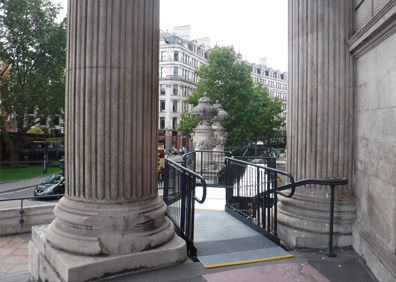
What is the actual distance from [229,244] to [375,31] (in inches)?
128

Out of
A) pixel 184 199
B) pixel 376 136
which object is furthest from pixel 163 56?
pixel 376 136

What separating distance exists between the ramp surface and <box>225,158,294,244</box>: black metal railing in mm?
190

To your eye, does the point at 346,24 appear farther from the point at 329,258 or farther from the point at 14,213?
the point at 14,213

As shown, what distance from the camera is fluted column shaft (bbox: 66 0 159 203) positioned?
11.9 ft

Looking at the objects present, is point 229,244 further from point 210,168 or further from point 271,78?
point 271,78

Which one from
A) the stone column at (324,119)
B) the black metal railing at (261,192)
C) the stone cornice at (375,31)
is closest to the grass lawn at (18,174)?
the black metal railing at (261,192)

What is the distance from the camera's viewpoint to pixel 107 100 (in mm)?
3650

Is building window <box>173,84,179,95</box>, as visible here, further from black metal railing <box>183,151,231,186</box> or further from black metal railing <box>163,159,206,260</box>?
black metal railing <box>163,159,206,260</box>

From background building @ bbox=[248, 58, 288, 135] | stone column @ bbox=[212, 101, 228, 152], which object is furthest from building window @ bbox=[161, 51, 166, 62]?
stone column @ bbox=[212, 101, 228, 152]

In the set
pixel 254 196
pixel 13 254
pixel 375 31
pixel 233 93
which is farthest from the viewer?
pixel 233 93

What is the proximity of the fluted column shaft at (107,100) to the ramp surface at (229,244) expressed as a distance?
1268mm

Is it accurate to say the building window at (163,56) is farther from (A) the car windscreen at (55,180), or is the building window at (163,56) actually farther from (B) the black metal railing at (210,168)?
(B) the black metal railing at (210,168)

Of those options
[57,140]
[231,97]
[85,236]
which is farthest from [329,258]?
[57,140]

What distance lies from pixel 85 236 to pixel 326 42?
13.5 ft
